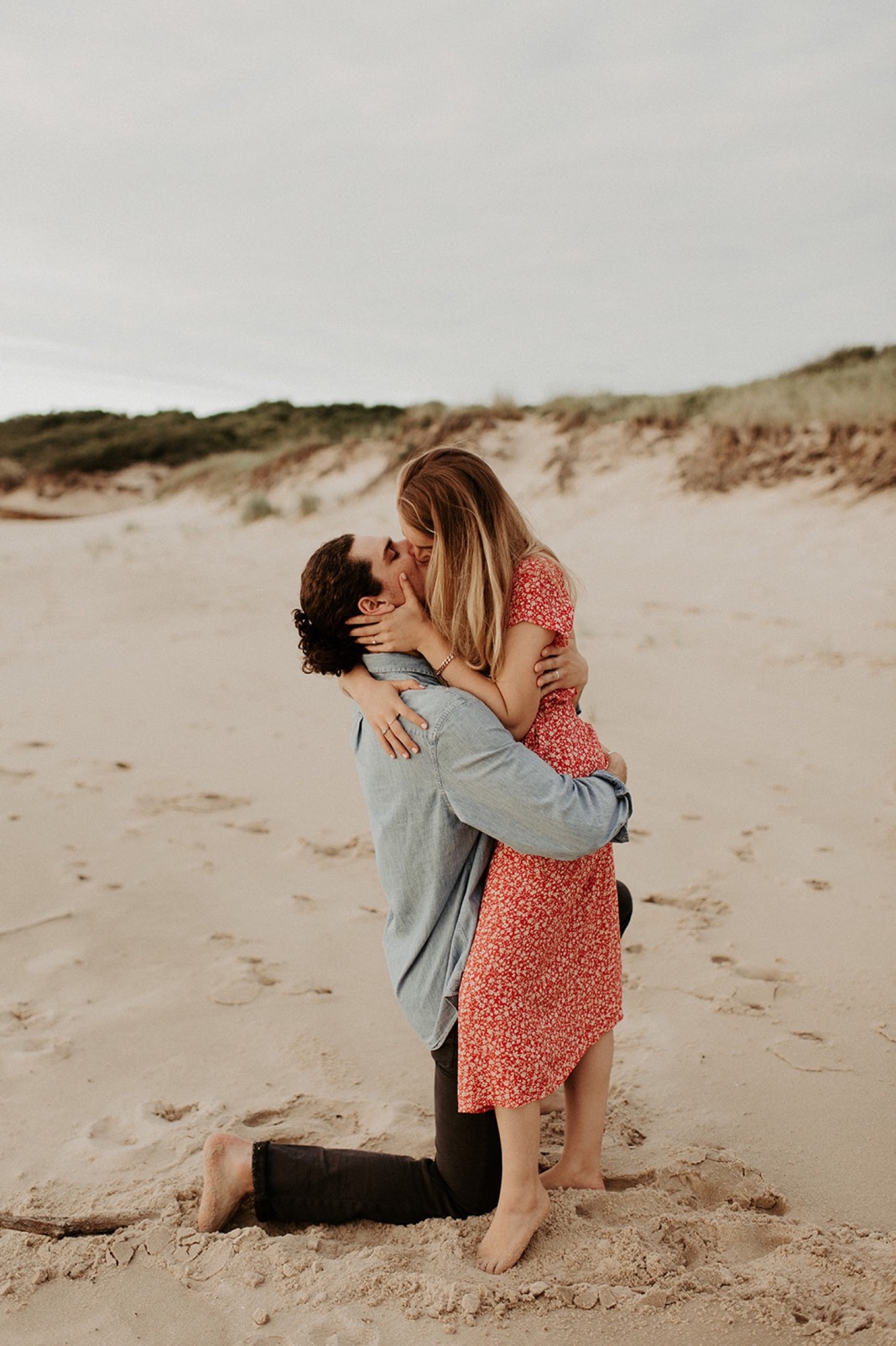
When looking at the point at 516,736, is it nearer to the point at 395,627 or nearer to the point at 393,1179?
the point at 395,627

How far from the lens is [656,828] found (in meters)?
4.54

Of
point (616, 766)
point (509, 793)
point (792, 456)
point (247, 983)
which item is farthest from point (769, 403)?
point (509, 793)

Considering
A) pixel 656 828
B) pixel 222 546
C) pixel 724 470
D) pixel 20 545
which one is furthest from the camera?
pixel 20 545

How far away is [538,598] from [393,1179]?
4.37 feet

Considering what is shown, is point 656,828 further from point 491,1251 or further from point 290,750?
point 491,1251

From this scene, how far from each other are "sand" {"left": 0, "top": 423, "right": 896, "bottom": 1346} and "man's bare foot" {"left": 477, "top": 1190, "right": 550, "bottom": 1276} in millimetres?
38

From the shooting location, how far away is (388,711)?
209 centimetres

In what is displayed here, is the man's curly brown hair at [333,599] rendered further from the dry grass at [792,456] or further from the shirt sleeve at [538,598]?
the dry grass at [792,456]

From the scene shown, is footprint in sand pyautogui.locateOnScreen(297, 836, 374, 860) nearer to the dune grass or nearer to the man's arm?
the man's arm

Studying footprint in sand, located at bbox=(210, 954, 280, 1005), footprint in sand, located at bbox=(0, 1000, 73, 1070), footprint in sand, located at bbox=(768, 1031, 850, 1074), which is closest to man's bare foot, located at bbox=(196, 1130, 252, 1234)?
footprint in sand, located at bbox=(0, 1000, 73, 1070)

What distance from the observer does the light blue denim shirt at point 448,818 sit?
2.02 meters

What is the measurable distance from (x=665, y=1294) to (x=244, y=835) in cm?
302

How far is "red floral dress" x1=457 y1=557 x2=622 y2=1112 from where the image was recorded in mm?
2135

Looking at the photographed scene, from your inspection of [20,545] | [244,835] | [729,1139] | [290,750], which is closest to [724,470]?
[290,750]
